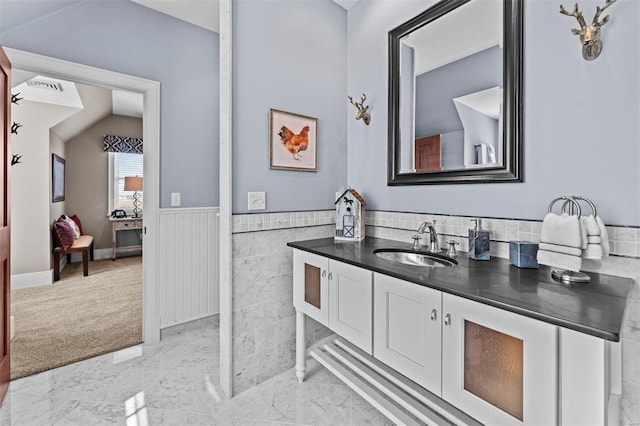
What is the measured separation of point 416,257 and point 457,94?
0.94 meters

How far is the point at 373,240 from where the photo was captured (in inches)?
79.5

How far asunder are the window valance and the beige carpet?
2405mm

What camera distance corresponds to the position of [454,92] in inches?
66.3

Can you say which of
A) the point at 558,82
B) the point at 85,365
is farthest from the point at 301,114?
the point at 85,365

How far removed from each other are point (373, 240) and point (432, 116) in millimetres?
858

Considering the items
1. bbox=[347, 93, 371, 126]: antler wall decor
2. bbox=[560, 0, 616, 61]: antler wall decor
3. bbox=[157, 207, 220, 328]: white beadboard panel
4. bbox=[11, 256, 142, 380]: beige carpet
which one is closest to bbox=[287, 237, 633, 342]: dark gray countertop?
bbox=[560, 0, 616, 61]: antler wall decor

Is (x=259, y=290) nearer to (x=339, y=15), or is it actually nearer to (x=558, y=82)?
(x=558, y=82)

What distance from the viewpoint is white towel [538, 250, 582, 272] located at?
1.01 meters

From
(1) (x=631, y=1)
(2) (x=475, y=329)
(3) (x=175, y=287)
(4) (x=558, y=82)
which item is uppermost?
(1) (x=631, y=1)

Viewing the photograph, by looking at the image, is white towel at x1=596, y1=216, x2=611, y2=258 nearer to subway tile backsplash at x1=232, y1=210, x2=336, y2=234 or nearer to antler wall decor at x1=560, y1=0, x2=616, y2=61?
antler wall decor at x1=560, y1=0, x2=616, y2=61

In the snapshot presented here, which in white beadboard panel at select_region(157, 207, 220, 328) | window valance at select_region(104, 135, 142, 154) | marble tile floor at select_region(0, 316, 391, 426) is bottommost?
marble tile floor at select_region(0, 316, 391, 426)

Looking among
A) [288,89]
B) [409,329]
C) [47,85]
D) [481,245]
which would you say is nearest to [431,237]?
[481,245]

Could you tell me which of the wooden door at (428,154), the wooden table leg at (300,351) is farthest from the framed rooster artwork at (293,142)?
the wooden table leg at (300,351)

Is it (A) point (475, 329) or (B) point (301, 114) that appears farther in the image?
(B) point (301, 114)
